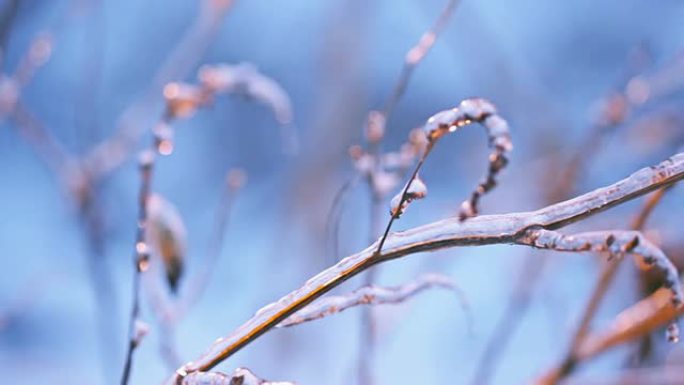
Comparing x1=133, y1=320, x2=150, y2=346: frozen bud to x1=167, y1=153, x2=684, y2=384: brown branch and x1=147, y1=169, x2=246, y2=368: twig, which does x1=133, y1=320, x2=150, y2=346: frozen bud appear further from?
x1=147, y1=169, x2=246, y2=368: twig

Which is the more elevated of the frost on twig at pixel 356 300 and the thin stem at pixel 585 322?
the thin stem at pixel 585 322

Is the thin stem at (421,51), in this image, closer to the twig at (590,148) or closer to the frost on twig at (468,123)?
the frost on twig at (468,123)

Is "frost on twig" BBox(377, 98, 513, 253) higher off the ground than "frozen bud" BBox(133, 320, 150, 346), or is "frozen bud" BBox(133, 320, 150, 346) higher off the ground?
"frost on twig" BBox(377, 98, 513, 253)

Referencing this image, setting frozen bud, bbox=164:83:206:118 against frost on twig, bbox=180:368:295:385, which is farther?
frozen bud, bbox=164:83:206:118

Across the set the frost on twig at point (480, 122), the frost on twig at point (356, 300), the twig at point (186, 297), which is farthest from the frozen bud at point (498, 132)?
the twig at point (186, 297)

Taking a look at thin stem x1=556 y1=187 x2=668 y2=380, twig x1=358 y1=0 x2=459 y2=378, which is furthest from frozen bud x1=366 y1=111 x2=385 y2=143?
thin stem x1=556 y1=187 x2=668 y2=380

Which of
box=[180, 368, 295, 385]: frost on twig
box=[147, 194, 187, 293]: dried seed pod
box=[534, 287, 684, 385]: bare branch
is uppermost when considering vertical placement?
box=[147, 194, 187, 293]: dried seed pod
